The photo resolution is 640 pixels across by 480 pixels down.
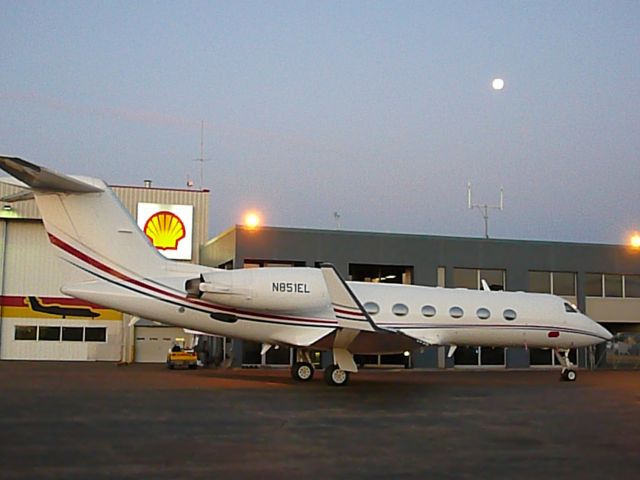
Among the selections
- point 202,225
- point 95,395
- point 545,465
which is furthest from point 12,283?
point 545,465

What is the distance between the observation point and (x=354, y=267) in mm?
34750

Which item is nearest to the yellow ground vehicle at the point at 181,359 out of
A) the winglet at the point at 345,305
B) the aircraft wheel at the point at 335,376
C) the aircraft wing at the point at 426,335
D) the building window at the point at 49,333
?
the building window at the point at 49,333

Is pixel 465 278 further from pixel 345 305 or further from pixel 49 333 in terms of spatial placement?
pixel 49 333

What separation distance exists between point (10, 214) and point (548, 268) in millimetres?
27431

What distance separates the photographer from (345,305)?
1986 cm

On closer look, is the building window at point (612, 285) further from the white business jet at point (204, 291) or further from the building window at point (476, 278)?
the white business jet at point (204, 291)

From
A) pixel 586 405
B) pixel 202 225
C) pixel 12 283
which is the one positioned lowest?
pixel 586 405

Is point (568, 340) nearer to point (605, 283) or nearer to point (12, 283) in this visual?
point (605, 283)

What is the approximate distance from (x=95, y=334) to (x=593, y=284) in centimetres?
2583

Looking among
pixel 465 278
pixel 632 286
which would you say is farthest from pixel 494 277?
pixel 632 286

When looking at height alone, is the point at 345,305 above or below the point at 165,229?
below

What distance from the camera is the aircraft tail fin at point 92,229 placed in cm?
1855

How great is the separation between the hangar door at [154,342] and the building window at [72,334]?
9.82ft

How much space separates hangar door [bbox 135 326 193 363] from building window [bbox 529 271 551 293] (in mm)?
18609
